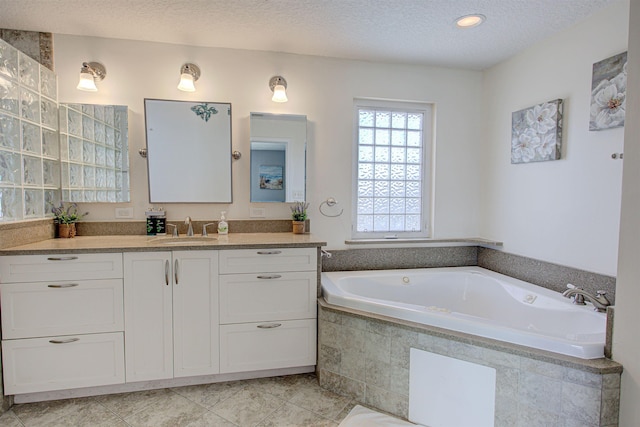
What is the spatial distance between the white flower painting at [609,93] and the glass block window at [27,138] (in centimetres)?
345

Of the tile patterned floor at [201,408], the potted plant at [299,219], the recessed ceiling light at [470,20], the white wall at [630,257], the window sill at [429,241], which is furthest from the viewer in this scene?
the window sill at [429,241]

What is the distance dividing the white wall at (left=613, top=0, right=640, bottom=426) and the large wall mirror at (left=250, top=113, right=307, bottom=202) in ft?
6.35

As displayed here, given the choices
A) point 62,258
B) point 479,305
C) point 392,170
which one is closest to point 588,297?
point 479,305

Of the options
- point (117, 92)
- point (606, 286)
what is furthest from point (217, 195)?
point (606, 286)

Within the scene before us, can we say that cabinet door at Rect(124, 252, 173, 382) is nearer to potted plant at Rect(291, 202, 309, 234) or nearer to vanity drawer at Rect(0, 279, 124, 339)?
vanity drawer at Rect(0, 279, 124, 339)

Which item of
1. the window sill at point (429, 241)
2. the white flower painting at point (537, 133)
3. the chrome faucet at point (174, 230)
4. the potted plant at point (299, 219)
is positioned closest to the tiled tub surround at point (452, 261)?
the window sill at point (429, 241)

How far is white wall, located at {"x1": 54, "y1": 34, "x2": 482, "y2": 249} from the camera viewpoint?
8.11 ft

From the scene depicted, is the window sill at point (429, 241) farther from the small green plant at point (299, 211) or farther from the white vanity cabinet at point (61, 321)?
the white vanity cabinet at point (61, 321)

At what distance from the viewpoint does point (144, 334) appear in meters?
2.06

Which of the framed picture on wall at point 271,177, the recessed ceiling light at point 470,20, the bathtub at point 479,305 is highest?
the recessed ceiling light at point 470,20

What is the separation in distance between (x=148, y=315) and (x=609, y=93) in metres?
3.04

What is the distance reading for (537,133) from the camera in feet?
8.00

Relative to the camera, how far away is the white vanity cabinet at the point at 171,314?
2041 mm

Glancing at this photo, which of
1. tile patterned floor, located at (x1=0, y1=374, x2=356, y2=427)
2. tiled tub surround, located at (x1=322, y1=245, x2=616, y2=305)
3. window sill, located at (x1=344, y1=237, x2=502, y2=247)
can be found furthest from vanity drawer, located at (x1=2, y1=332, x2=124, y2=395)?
window sill, located at (x1=344, y1=237, x2=502, y2=247)
